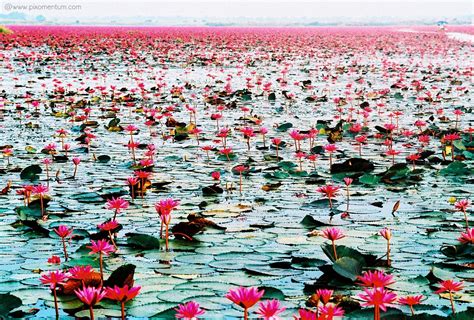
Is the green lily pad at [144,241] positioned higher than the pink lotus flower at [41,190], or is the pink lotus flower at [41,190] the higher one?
the pink lotus flower at [41,190]

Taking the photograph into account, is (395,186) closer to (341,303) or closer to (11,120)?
(341,303)

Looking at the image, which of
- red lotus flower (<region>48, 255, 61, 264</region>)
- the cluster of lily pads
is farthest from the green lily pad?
red lotus flower (<region>48, 255, 61, 264</region>)

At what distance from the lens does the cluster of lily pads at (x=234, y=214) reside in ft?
8.18

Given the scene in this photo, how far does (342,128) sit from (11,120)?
365cm

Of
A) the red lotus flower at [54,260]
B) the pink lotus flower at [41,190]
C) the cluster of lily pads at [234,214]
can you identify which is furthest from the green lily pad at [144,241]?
the pink lotus flower at [41,190]

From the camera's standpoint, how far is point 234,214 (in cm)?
397

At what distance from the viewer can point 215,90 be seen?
11898 millimetres

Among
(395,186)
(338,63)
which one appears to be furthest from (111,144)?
(338,63)

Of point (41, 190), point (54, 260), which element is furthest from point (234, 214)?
point (54, 260)

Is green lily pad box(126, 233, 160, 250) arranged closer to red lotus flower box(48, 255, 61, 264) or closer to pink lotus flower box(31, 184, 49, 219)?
red lotus flower box(48, 255, 61, 264)

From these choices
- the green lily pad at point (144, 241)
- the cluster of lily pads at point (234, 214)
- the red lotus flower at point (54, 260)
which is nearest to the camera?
the cluster of lily pads at point (234, 214)

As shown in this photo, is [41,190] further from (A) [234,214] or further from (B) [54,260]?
(A) [234,214]

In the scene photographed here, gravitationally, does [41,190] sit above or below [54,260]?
above

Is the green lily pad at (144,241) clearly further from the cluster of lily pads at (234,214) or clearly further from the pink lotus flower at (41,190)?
the pink lotus flower at (41,190)
